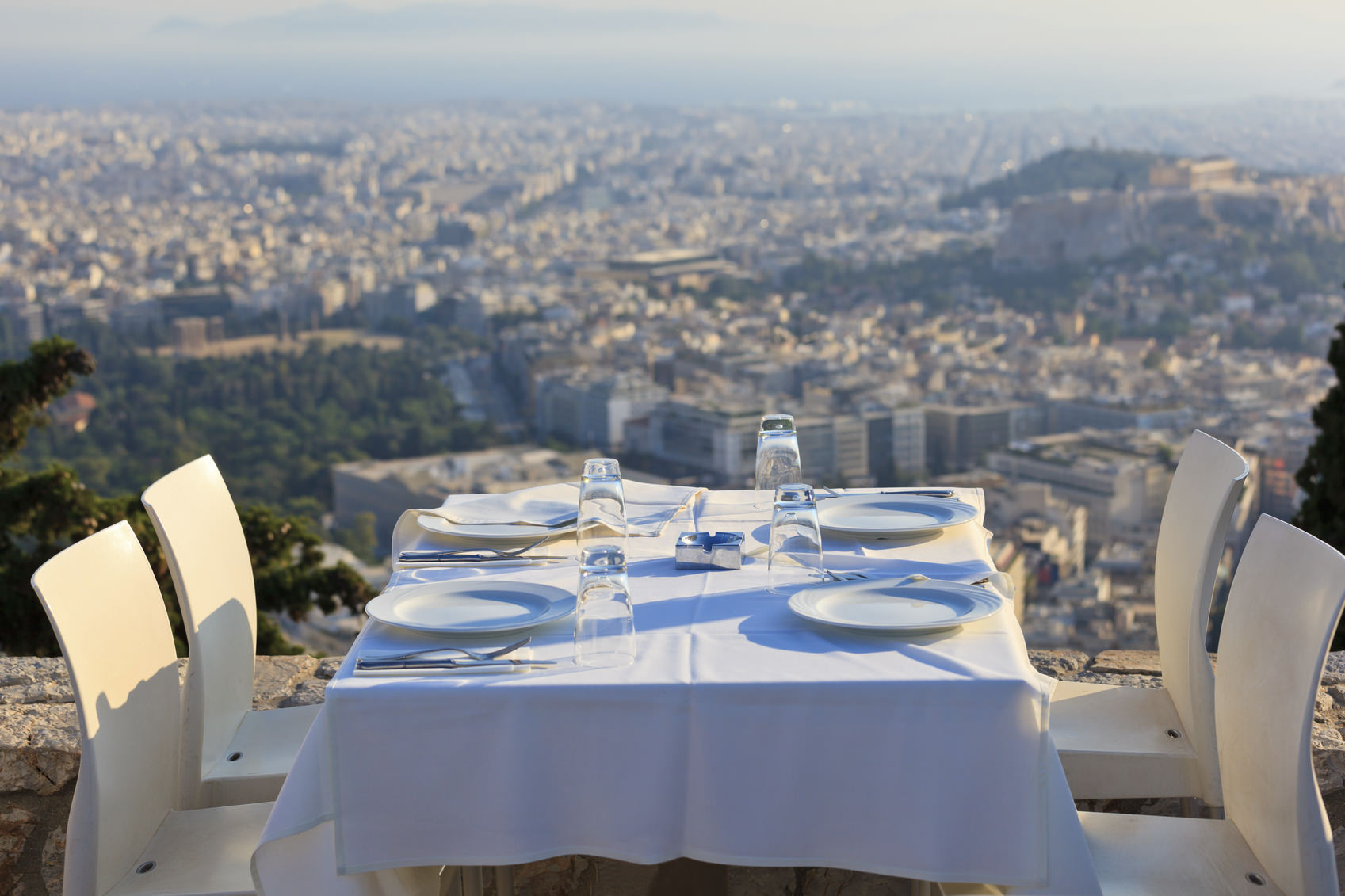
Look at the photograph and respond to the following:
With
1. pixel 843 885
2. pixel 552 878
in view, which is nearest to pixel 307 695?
pixel 552 878

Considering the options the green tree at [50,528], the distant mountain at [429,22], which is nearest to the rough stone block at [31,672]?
the green tree at [50,528]

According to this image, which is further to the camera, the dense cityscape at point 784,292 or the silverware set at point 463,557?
the dense cityscape at point 784,292

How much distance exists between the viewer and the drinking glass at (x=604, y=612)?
91cm

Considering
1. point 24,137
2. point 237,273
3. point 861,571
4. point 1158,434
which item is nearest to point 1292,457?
point 1158,434

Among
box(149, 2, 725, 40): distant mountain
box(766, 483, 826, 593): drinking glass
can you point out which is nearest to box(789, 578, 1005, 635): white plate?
box(766, 483, 826, 593): drinking glass

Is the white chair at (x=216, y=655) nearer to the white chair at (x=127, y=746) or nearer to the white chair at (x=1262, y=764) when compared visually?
the white chair at (x=127, y=746)

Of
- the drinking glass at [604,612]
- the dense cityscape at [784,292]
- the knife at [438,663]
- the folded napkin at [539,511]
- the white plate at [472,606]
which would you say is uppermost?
the drinking glass at [604,612]

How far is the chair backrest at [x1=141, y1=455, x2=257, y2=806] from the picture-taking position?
1.32 m

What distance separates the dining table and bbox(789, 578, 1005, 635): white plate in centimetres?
6

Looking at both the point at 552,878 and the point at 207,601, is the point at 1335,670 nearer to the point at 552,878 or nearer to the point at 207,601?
the point at 552,878

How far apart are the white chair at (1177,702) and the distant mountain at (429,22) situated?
70.5 ft

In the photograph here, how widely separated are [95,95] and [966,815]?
120 feet

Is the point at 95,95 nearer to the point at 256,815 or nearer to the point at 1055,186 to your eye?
the point at 1055,186

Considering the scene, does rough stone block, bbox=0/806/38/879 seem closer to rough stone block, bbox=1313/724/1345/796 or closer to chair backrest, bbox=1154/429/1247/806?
chair backrest, bbox=1154/429/1247/806
